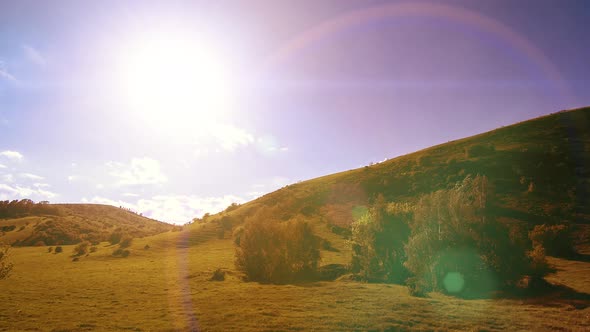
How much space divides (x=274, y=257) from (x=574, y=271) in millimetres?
28355

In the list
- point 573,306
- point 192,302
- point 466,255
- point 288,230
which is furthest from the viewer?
point 288,230

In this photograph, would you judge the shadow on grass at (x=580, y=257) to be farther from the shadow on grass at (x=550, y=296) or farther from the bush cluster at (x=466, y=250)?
the shadow on grass at (x=550, y=296)

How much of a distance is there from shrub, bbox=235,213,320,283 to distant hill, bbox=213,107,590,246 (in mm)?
8161

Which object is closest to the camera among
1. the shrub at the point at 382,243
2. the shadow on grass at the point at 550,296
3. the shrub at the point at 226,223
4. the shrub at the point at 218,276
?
the shadow on grass at the point at 550,296

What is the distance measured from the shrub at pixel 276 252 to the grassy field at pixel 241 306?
2747mm

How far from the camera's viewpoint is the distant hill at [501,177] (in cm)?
4347

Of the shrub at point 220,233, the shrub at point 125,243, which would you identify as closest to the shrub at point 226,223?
the shrub at point 220,233

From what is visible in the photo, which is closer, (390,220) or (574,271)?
(574,271)

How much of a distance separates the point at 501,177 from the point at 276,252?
144 feet

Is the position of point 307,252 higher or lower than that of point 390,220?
lower

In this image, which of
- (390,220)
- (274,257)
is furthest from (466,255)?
(274,257)

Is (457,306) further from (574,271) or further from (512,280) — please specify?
(574,271)

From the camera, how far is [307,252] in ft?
112

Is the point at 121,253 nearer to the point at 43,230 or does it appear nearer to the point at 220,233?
the point at 220,233
